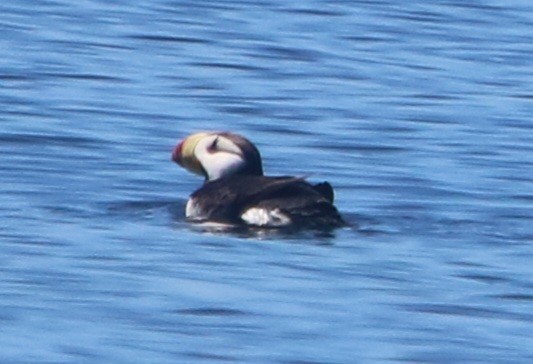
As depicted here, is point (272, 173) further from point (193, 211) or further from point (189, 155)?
point (193, 211)

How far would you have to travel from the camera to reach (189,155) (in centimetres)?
1502

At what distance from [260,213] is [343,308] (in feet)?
6.00

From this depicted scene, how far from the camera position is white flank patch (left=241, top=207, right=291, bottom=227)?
44.9 ft

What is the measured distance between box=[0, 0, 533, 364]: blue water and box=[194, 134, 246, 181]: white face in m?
0.27

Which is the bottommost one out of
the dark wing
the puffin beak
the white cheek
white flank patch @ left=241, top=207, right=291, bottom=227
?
white flank patch @ left=241, top=207, right=291, bottom=227

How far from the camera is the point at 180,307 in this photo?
1190 centimetres

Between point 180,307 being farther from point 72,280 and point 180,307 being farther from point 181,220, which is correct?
point 181,220

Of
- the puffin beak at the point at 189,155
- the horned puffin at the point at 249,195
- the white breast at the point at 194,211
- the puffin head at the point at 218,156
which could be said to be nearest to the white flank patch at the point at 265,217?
the horned puffin at the point at 249,195

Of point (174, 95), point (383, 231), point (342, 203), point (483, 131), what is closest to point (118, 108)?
point (174, 95)

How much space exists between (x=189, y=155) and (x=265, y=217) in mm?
1397

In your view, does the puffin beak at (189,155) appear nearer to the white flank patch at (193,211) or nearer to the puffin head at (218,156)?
the puffin head at (218,156)

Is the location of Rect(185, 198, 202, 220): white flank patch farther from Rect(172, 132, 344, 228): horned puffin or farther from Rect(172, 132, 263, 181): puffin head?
Rect(172, 132, 263, 181): puffin head

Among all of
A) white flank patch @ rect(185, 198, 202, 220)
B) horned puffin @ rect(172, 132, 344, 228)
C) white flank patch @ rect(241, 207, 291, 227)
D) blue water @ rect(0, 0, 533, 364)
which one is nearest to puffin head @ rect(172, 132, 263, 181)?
horned puffin @ rect(172, 132, 344, 228)

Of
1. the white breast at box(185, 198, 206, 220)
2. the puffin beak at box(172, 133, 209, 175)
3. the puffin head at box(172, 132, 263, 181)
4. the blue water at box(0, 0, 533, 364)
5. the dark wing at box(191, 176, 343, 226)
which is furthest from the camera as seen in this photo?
the puffin beak at box(172, 133, 209, 175)
